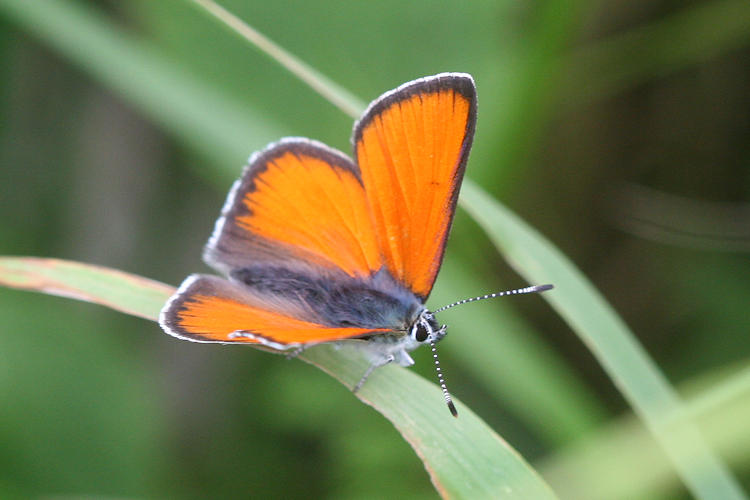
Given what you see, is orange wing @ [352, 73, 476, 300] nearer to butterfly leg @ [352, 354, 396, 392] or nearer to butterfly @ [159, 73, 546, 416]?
butterfly @ [159, 73, 546, 416]

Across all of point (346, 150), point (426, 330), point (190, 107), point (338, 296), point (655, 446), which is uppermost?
point (346, 150)

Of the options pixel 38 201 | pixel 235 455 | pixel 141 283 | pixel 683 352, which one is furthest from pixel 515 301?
pixel 38 201

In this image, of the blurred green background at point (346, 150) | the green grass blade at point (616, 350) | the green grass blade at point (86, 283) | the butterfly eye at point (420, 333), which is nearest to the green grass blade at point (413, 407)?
the green grass blade at point (86, 283)

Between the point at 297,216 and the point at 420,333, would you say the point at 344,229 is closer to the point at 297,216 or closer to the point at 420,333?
the point at 297,216

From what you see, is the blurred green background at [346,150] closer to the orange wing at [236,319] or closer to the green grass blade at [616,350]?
the green grass blade at [616,350]

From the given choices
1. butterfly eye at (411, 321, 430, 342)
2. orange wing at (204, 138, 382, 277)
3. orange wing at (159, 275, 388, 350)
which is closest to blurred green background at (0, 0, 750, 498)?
orange wing at (204, 138, 382, 277)

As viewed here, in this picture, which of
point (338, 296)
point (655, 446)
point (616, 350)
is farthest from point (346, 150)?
point (655, 446)

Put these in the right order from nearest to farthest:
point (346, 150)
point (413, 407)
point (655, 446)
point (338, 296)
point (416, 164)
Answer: point (655, 446) < point (413, 407) < point (416, 164) < point (338, 296) < point (346, 150)
